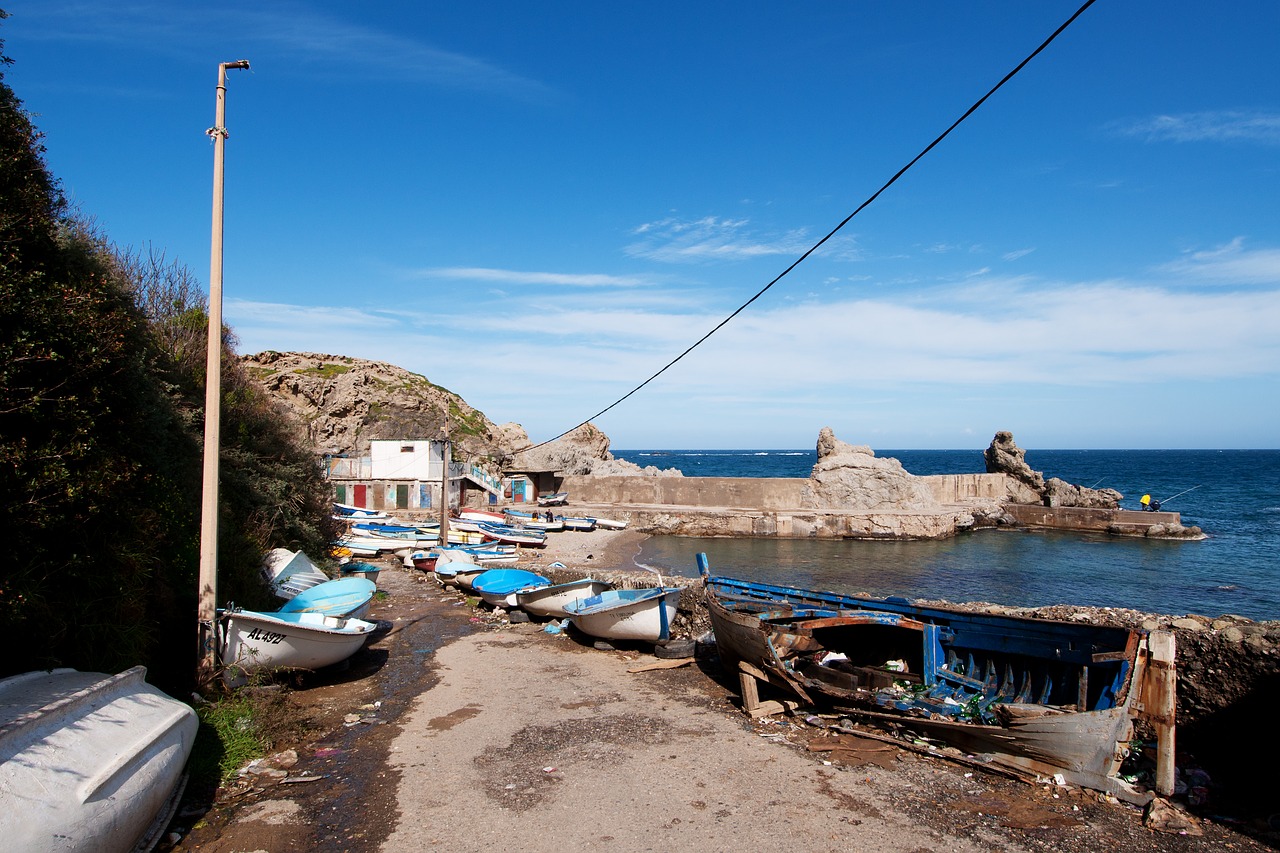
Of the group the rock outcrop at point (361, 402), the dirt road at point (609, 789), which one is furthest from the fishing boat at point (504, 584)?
the rock outcrop at point (361, 402)

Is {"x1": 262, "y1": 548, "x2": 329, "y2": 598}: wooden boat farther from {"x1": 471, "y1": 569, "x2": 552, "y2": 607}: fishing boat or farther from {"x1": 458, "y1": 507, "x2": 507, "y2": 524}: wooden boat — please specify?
{"x1": 458, "y1": 507, "x2": 507, "y2": 524}: wooden boat

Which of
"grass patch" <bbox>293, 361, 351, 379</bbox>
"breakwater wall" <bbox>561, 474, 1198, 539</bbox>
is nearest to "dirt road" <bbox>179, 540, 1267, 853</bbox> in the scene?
"breakwater wall" <bbox>561, 474, 1198, 539</bbox>

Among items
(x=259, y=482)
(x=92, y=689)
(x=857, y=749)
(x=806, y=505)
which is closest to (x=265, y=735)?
(x=92, y=689)

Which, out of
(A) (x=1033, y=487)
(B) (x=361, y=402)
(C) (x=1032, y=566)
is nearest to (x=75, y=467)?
(C) (x=1032, y=566)

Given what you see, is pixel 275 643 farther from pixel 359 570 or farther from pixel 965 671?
pixel 359 570

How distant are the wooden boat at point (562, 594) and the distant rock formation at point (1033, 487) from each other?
148ft

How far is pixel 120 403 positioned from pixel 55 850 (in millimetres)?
4519

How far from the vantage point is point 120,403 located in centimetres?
740

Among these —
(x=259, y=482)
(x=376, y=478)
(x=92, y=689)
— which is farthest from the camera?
(x=376, y=478)

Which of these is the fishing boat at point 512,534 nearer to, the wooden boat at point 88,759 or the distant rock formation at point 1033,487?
the wooden boat at point 88,759

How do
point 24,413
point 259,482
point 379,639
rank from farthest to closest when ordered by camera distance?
point 259,482, point 379,639, point 24,413

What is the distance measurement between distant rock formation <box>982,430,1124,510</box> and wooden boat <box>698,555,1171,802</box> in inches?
1765

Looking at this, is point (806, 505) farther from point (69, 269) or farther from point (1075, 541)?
point (69, 269)

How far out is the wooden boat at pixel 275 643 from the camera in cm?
831
